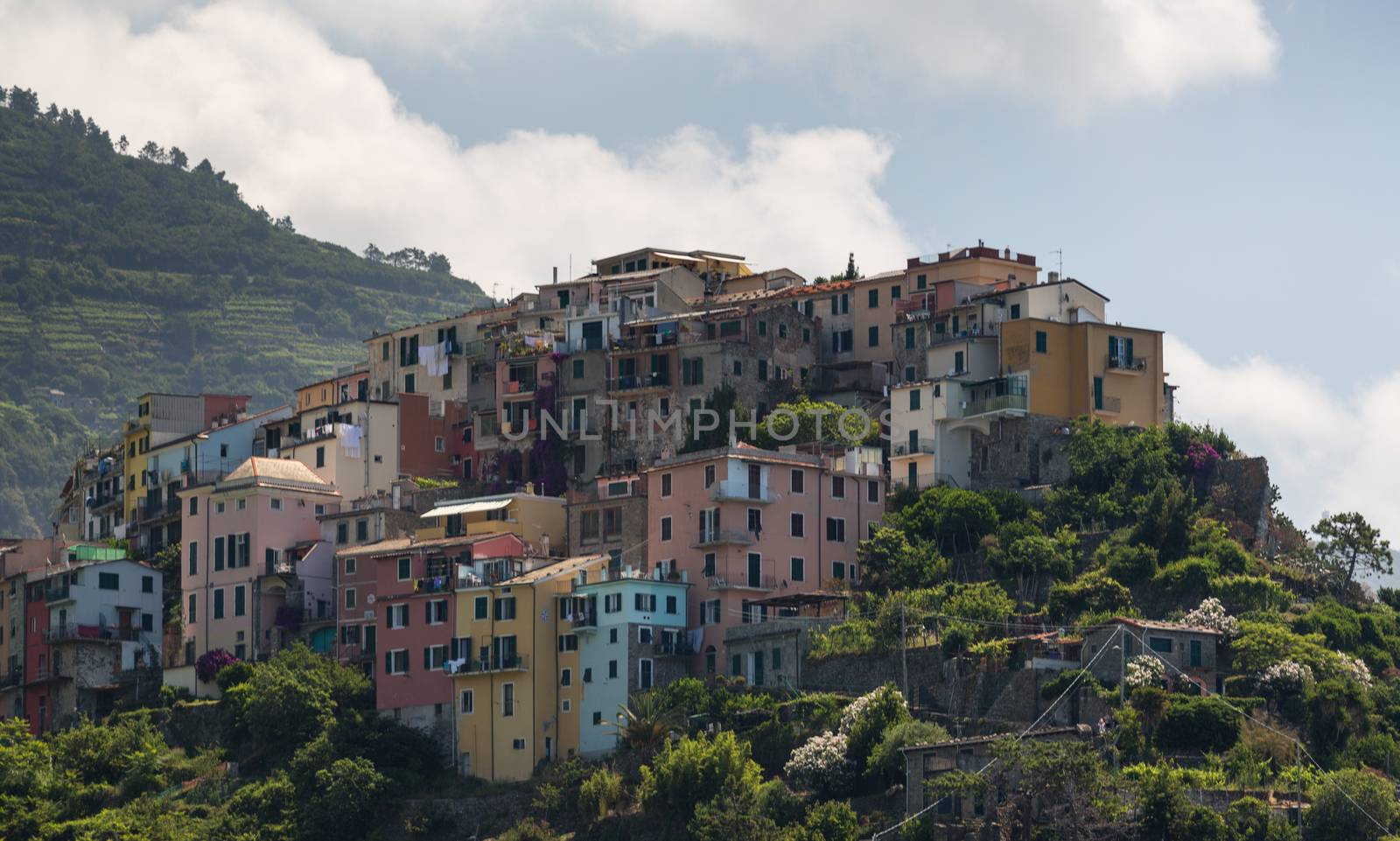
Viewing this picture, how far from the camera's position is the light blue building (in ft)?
252

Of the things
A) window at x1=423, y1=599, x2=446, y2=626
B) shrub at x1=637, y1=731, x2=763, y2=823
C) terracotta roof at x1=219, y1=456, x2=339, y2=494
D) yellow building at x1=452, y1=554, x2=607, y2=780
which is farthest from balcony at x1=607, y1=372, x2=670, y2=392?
shrub at x1=637, y1=731, x2=763, y2=823

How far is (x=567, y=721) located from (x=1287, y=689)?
22.6 metres

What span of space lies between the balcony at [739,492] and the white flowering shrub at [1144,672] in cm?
1642

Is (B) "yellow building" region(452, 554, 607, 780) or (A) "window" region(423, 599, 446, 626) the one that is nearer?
(B) "yellow building" region(452, 554, 607, 780)

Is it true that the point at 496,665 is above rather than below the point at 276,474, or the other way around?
below

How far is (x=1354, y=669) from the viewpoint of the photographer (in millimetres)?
70688

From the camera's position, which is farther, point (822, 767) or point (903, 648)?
point (903, 648)

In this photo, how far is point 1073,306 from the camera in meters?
94.4

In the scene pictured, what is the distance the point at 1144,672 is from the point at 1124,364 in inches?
1035

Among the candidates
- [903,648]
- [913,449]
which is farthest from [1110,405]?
[903,648]

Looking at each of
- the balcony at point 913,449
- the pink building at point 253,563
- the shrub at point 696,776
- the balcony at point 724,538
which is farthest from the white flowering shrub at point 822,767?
the pink building at point 253,563

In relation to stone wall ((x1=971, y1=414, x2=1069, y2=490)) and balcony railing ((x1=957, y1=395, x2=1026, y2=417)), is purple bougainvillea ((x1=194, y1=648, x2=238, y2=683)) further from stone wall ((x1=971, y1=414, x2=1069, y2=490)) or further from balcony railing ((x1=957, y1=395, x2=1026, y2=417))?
balcony railing ((x1=957, y1=395, x2=1026, y2=417))

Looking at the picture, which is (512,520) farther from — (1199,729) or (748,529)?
(1199,729)

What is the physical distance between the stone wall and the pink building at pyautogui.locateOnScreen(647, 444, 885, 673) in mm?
7505
